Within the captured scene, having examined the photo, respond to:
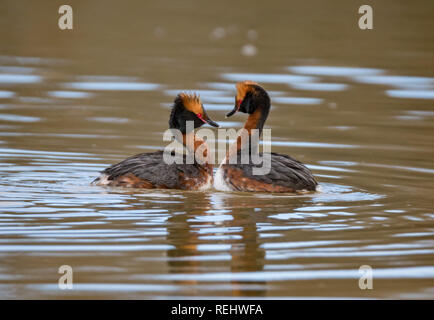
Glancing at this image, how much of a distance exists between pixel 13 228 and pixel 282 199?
2.85 meters

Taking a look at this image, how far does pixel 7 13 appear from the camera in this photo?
2358cm

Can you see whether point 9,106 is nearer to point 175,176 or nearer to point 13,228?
point 175,176

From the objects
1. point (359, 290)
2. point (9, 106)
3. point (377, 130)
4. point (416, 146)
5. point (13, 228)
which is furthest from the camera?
point (9, 106)

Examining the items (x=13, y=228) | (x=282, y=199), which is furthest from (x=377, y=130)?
(x=13, y=228)

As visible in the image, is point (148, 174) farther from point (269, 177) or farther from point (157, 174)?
point (269, 177)

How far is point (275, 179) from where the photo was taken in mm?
10336

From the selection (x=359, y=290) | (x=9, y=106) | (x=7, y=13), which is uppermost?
(x=7, y=13)

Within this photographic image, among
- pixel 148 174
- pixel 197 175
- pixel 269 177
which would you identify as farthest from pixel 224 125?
pixel 148 174

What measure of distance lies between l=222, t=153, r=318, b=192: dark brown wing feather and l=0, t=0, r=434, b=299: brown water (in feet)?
0.63

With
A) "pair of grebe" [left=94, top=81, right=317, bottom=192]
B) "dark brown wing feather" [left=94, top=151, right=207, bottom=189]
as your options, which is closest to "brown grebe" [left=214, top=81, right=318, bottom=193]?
"pair of grebe" [left=94, top=81, right=317, bottom=192]

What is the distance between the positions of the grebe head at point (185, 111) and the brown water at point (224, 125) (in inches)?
40.0

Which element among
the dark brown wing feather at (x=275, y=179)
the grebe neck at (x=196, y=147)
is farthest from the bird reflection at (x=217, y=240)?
the grebe neck at (x=196, y=147)

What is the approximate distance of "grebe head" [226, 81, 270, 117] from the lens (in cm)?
1098

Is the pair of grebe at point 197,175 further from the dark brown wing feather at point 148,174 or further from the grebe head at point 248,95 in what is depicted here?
the grebe head at point 248,95
